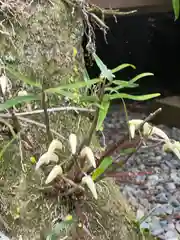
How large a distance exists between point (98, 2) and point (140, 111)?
1.02m

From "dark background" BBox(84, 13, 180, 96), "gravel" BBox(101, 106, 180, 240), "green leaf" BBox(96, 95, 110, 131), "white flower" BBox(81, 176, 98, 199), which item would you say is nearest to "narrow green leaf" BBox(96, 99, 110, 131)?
"green leaf" BBox(96, 95, 110, 131)

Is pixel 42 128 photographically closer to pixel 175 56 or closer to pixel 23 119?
pixel 23 119

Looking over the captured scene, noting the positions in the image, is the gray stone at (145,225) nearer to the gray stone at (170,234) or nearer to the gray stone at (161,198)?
the gray stone at (170,234)

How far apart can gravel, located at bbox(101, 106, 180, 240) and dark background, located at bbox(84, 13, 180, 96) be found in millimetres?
1565

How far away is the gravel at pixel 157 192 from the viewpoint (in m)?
1.43

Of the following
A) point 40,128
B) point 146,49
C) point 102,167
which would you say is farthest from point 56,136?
point 146,49

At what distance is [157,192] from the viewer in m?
1.81

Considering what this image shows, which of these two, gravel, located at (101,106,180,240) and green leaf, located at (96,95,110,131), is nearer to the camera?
green leaf, located at (96,95,110,131)

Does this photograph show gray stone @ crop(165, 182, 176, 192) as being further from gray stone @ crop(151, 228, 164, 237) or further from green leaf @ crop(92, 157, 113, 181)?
green leaf @ crop(92, 157, 113, 181)

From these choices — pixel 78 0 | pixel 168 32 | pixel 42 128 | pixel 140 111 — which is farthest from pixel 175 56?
pixel 42 128

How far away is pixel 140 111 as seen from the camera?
343cm

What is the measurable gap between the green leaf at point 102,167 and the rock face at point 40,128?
0.36 feet

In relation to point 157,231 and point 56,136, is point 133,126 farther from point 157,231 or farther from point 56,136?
point 157,231

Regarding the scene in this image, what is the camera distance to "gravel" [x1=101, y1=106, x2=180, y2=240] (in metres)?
1.43
